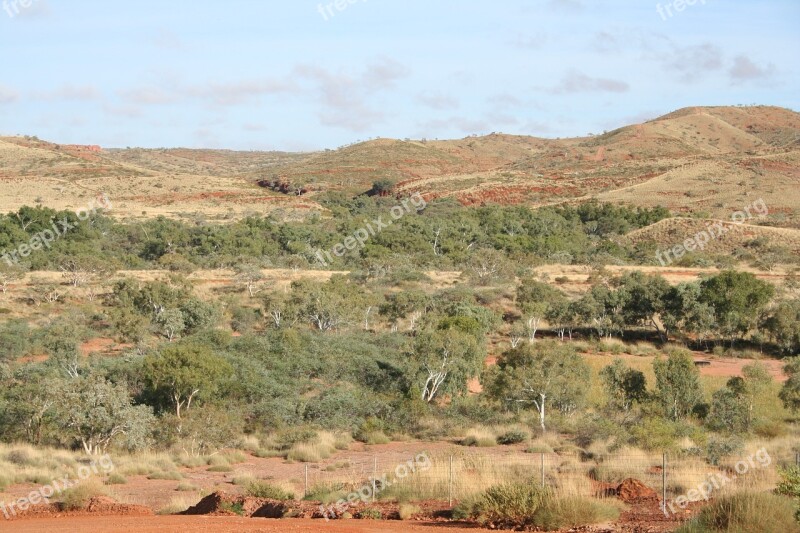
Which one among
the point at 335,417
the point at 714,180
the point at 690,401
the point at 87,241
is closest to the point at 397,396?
the point at 335,417

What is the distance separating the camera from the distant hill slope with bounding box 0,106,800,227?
9769cm

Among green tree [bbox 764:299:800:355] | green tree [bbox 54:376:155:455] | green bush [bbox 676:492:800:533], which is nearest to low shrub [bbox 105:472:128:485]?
green tree [bbox 54:376:155:455]

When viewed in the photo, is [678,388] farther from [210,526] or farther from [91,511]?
[91,511]

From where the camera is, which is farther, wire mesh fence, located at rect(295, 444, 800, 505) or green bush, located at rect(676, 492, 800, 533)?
wire mesh fence, located at rect(295, 444, 800, 505)

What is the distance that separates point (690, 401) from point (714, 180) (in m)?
80.5

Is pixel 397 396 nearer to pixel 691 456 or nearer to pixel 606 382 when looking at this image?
pixel 606 382

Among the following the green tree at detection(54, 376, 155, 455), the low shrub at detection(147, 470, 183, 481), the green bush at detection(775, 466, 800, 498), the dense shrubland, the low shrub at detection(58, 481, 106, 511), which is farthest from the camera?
the dense shrubland

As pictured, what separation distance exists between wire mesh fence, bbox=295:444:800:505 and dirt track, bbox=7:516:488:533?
146cm

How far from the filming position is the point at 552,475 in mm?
17750

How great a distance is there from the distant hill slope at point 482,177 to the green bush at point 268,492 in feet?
245

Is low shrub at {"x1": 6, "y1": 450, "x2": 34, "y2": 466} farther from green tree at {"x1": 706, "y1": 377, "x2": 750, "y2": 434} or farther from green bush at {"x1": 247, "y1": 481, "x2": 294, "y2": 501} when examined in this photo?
green tree at {"x1": 706, "y1": 377, "x2": 750, "y2": 434}

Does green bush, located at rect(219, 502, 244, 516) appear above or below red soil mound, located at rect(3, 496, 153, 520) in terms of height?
above

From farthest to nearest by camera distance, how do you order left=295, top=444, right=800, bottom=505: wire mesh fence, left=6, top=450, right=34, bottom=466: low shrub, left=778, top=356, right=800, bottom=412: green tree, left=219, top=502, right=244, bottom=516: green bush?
1. left=778, top=356, right=800, bottom=412: green tree
2. left=6, top=450, right=34, bottom=466: low shrub
3. left=219, top=502, right=244, bottom=516: green bush
4. left=295, top=444, right=800, bottom=505: wire mesh fence

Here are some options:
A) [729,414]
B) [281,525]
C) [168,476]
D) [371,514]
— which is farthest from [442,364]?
[281,525]
